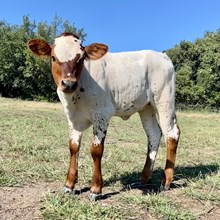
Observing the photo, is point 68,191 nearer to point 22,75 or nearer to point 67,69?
point 67,69

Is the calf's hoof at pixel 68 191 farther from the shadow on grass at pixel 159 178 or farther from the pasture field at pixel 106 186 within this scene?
the shadow on grass at pixel 159 178

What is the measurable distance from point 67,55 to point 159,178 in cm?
329

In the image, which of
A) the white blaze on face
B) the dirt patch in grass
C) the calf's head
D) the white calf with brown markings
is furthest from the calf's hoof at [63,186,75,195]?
the white blaze on face

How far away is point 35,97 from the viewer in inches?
2069

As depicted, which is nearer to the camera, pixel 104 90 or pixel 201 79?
pixel 104 90

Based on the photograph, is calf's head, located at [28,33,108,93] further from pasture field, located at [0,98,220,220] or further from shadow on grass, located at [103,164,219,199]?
shadow on grass, located at [103,164,219,199]

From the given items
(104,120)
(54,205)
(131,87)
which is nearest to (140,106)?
(131,87)

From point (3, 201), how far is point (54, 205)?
0.76 meters

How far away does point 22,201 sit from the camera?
16.4ft

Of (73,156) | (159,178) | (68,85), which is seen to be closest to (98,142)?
(73,156)

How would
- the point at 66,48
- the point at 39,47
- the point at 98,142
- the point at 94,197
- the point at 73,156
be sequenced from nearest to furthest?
the point at 66,48 → the point at 39,47 → the point at 94,197 → the point at 98,142 → the point at 73,156

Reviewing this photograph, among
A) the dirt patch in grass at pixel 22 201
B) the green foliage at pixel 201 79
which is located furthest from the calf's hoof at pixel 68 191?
the green foliage at pixel 201 79

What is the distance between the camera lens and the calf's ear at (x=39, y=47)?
512 centimetres

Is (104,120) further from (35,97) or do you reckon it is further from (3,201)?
(35,97)
